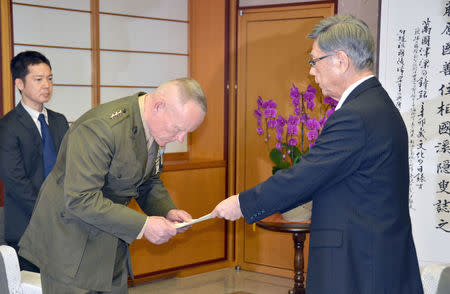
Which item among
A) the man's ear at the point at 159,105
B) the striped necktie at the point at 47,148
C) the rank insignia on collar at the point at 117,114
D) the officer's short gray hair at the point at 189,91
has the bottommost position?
the striped necktie at the point at 47,148

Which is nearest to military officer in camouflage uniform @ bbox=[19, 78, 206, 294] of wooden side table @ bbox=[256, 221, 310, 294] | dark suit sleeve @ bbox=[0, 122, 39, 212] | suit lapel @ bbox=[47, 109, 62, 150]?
dark suit sleeve @ bbox=[0, 122, 39, 212]

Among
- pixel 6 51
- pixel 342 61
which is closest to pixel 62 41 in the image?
pixel 6 51

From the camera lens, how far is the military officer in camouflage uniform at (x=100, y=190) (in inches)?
66.5

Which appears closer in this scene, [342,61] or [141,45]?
[342,61]

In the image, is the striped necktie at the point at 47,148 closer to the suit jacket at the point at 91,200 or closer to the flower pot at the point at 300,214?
the suit jacket at the point at 91,200

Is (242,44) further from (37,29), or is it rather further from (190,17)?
(37,29)

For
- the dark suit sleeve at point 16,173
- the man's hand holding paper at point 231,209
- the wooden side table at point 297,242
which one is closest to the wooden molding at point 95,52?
the dark suit sleeve at point 16,173

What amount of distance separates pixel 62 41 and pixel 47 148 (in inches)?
47.9

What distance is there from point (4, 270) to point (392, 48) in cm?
201

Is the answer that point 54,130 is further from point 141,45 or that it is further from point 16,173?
point 141,45

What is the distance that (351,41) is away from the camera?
1680 mm

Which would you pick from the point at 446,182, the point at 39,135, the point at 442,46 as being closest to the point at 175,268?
the point at 39,135

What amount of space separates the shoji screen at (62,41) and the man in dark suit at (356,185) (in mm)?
2573

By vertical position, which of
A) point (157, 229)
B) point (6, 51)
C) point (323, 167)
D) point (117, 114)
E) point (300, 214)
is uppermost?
point (6, 51)
